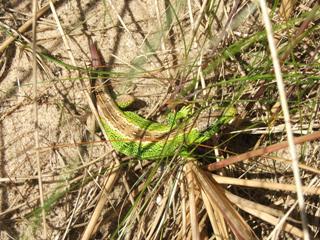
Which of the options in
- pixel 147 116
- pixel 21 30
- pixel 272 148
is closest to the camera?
pixel 272 148

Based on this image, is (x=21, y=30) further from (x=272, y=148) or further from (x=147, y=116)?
(x=272, y=148)

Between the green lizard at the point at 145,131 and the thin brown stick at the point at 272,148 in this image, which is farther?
the green lizard at the point at 145,131

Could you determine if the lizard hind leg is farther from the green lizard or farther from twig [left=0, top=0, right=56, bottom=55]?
twig [left=0, top=0, right=56, bottom=55]

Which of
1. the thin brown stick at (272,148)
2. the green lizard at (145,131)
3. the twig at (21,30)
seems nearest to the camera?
the thin brown stick at (272,148)

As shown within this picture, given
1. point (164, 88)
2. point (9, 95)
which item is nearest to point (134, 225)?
point (164, 88)

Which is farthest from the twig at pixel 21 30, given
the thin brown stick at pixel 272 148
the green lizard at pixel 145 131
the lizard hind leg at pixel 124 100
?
the thin brown stick at pixel 272 148

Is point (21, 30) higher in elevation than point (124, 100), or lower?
higher

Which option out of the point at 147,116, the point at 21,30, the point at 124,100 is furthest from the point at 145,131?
the point at 21,30

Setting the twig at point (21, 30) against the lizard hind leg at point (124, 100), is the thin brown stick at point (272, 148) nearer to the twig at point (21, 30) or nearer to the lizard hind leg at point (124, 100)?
the lizard hind leg at point (124, 100)
